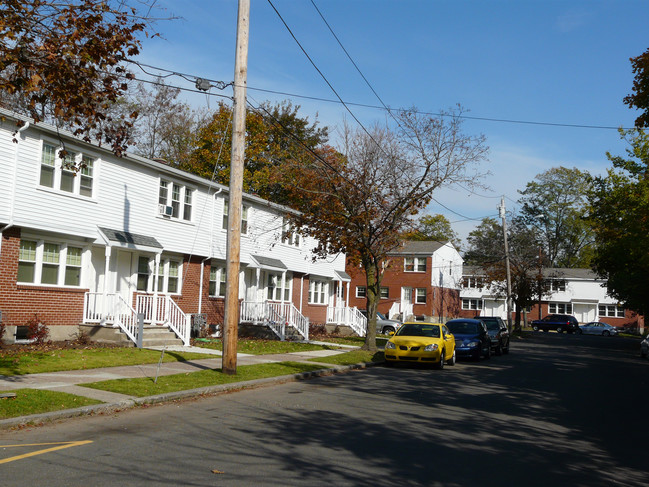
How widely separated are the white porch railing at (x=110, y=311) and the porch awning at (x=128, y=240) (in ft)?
5.57

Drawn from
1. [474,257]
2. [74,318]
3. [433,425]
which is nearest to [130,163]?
[74,318]

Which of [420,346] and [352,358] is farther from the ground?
[420,346]

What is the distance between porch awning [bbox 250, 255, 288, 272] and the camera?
96.0ft

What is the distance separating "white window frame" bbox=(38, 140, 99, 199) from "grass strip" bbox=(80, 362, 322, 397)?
7.91 m

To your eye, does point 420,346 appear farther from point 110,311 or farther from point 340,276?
point 340,276

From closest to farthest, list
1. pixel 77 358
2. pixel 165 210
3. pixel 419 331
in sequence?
pixel 77 358, pixel 419 331, pixel 165 210

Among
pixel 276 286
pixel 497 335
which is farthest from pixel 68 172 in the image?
pixel 497 335

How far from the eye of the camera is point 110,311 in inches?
808

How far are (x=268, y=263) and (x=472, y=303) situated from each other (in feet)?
160

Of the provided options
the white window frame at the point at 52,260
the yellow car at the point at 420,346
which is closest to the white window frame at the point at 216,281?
the white window frame at the point at 52,260

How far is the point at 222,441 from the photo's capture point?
27.1 ft

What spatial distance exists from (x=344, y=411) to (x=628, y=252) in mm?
31586

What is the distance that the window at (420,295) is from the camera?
2253 inches

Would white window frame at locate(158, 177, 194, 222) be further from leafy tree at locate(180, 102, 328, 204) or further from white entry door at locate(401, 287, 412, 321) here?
white entry door at locate(401, 287, 412, 321)
